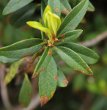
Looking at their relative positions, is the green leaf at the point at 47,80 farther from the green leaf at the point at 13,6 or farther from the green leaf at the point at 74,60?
the green leaf at the point at 13,6

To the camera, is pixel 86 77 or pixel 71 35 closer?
pixel 71 35

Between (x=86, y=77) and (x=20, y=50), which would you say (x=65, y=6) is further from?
(x=86, y=77)

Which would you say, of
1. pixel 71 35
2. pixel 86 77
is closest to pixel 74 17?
pixel 71 35

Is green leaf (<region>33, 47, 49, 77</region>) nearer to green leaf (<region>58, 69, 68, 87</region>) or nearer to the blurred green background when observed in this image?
green leaf (<region>58, 69, 68, 87</region>)

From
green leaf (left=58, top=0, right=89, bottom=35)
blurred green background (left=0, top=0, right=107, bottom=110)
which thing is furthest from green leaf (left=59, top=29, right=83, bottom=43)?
blurred green background (left=0, top=0, right=107, bottom=110)

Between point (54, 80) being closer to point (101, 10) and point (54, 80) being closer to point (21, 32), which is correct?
point (21, 32)

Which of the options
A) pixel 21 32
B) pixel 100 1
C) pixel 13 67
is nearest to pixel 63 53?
pixel 13 67

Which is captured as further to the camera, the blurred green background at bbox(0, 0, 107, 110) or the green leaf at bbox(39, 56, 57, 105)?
the blurred green background at bbox(0, 0, 107, 110)
